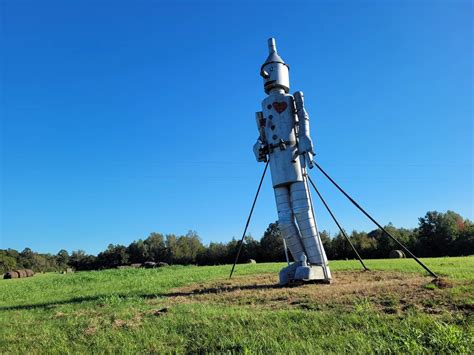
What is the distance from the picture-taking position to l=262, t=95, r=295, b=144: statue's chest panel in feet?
38.5

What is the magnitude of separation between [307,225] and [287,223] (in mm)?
659

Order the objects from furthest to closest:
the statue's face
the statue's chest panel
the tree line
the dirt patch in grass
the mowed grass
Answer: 1. the tree line
2. the statue's face
3. the statue's chest panel
4. the dirt patch in grass
5. the mowed grass

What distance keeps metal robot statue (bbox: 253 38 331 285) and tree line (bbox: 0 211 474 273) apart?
3304cm

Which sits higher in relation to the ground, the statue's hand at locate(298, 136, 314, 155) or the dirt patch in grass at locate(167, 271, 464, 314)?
the statue's hand at locate(298, 136, 314, 155)

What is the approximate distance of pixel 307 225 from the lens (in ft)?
36.1

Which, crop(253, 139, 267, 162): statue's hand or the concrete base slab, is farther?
crop(253, 139, 267, 162): statue's hand

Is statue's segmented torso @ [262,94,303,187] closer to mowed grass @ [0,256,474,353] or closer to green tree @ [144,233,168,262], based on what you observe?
mowed grass @ [0,256,474,353]

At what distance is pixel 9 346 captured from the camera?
5.68 metres

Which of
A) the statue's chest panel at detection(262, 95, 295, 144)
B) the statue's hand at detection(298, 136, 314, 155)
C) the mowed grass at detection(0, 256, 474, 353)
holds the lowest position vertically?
the mowed grass at detection(0, 256, 474, 353)

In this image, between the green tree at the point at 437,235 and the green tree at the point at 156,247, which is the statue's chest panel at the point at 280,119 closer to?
the green tree at the point at 437,235

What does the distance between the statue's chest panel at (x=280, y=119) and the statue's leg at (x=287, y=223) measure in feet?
5.72

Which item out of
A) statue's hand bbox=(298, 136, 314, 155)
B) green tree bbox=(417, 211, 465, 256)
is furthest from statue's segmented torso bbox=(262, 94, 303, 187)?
green tree bbox=(417, 211, 465, 256)

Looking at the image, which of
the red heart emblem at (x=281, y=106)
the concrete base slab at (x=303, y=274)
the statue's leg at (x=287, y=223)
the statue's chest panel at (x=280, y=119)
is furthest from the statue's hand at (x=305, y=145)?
the concrete base slab at (x=303, y=274)

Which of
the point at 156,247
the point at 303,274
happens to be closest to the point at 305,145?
the point at 303,274
